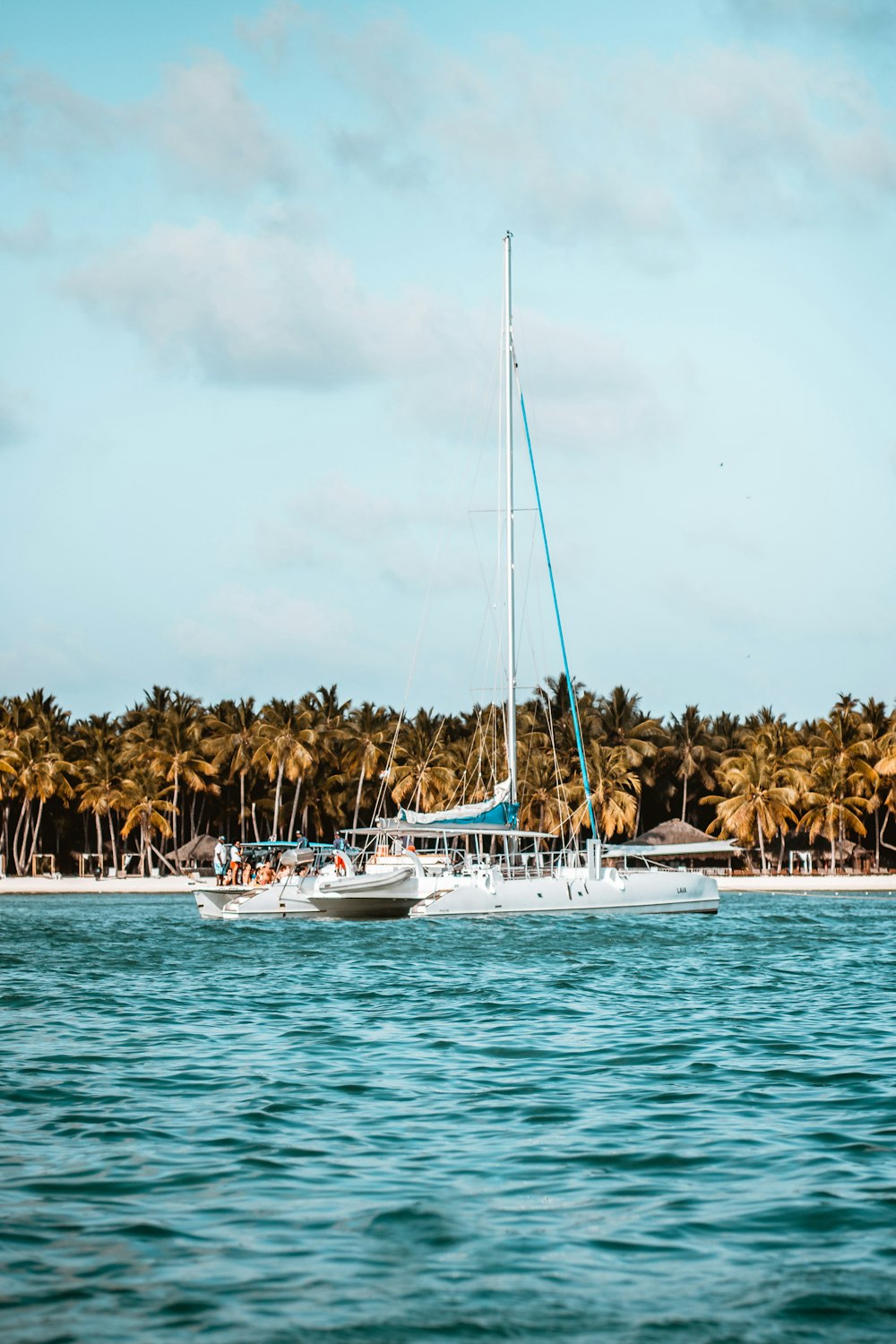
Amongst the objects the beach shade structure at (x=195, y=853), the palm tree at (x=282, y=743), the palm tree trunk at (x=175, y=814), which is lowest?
the beach shade structure at (x=195, y=853)

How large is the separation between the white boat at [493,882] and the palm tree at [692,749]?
51.1 meters

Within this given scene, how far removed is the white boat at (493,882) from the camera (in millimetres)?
39812

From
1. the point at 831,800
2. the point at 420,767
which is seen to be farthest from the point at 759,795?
the point at 420,767

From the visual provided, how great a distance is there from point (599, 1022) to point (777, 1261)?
34.8 ft

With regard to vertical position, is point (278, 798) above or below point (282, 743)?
below

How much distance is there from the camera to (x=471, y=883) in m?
39.3

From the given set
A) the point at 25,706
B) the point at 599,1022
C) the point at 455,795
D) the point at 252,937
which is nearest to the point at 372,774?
the point at 455,795

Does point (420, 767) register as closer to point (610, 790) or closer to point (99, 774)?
point (610, 790)

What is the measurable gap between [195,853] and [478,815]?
53.3m

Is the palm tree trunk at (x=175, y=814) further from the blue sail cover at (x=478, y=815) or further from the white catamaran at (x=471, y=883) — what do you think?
the blue sail cover at (x=478, y=815)

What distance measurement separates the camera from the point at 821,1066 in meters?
14.4

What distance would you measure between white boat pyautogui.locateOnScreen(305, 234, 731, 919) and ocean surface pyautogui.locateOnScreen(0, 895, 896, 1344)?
16.9m

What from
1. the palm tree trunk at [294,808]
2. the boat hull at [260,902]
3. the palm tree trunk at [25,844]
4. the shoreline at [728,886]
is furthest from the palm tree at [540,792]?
the boat hull at [260,902]

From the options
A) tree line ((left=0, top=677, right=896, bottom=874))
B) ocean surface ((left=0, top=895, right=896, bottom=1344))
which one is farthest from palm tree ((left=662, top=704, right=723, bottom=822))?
ocean surface ((left=0, top=895, right=896, bottom=1344))
